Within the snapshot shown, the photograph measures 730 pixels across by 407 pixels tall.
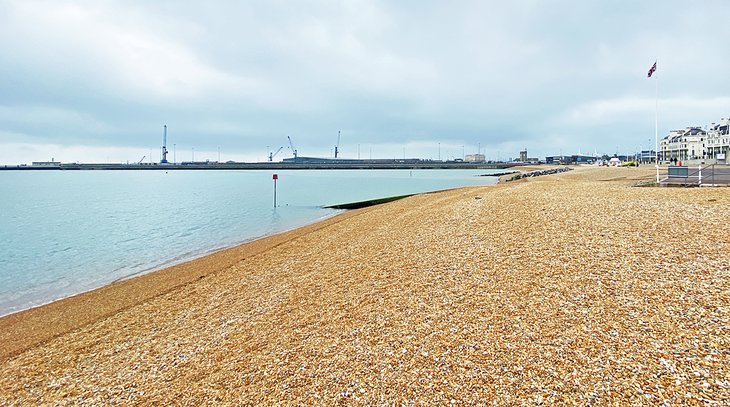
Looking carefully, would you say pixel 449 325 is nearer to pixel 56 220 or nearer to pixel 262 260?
pixel 262 260

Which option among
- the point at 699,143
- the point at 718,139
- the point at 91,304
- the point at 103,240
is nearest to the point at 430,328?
the point at 91,304

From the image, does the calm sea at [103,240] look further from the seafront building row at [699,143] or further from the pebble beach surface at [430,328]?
the seafront building row at [699,143]

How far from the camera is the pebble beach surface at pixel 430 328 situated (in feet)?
13.5

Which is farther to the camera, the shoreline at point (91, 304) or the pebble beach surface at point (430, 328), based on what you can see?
the shoreline at point (91, 304)

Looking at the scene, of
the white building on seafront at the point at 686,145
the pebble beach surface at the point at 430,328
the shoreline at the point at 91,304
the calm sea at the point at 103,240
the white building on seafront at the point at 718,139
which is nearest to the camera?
the pebble beach surface at the point at 430,328

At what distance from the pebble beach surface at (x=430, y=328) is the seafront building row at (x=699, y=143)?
91.4 m

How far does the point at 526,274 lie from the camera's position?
23.6 ft

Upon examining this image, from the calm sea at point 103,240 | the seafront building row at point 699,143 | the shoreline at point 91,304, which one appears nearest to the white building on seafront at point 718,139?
the seafront building row at point 699,143

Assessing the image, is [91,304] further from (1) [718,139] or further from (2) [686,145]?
(2) [686,145]

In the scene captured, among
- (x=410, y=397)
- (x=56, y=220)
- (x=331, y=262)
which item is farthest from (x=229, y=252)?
(x=56, y=220)

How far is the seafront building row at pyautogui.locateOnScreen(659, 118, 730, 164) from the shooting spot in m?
85.4

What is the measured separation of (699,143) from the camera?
3725 inches

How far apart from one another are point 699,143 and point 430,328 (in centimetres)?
12262

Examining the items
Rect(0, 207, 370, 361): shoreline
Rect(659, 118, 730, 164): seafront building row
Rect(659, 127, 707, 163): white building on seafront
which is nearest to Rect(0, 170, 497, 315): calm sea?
Rect(0, 207, 370, 361): shoreline
